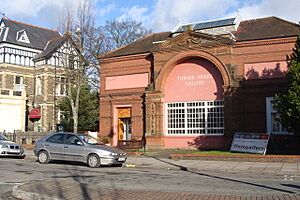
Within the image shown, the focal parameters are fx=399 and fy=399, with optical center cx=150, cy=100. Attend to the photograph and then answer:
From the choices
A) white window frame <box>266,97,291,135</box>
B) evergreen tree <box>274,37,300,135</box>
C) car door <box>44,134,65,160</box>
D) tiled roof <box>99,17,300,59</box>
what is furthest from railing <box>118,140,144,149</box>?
evergreen tree <box>274,37,300,135</box>

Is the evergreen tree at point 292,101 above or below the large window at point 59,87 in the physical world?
below

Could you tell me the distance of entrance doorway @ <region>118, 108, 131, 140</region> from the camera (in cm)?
3161

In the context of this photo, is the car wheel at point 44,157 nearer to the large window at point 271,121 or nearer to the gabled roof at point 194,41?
the gabled roof at point 194,41

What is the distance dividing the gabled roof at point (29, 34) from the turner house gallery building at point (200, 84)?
23792 millimetres

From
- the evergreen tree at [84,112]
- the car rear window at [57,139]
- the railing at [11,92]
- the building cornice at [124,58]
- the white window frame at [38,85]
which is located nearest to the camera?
the car rear window at [57,139]

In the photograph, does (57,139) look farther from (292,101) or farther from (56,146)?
(292,101)

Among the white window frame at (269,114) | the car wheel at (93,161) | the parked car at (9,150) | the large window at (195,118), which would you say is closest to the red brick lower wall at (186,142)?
the large window at (195,118)

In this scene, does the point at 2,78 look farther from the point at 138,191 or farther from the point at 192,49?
the point at 138,191

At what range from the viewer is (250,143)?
23922mm

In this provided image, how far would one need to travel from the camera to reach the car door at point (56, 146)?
62.0ft

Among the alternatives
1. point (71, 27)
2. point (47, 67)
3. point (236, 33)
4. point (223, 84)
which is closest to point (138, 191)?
point (223, 84)

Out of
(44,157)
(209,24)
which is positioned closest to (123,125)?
(209,24)

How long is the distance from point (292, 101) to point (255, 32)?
968 cm

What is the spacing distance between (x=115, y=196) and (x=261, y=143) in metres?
16.0
